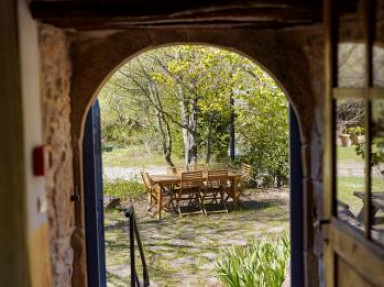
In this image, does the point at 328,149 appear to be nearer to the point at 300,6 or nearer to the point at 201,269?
the point at 300,6

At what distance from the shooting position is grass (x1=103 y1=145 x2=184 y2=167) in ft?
34.0

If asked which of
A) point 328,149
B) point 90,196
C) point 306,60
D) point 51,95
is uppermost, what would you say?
point 306,60

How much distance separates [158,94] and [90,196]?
21.5 ft

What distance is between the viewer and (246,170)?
371 inches

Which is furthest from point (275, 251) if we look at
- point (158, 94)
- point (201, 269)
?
point (158, 94)

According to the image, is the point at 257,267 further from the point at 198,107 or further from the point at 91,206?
the point at 198,107

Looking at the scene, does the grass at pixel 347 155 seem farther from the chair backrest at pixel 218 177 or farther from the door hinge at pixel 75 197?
the chair backrest at pixel 218 177

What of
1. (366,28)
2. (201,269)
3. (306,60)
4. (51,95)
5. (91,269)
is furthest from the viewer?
(201,269)

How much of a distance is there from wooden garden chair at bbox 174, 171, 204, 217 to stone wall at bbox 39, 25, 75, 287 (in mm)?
5138

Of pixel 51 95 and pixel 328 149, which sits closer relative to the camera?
pixel 328 149

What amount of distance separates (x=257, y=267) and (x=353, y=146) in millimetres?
2369

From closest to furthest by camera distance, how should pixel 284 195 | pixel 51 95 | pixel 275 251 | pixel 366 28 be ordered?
1. pixel 366 28
2. pixel 51 95
3. pixel 275 251
4. pixel 284 195

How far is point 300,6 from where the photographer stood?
2.46 m

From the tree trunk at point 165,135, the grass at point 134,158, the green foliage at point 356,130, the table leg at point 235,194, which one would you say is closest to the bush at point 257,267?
the green foliage at point 356,130
